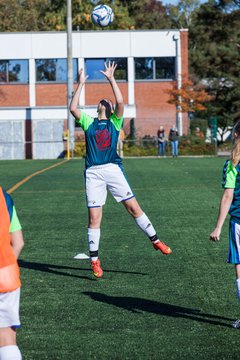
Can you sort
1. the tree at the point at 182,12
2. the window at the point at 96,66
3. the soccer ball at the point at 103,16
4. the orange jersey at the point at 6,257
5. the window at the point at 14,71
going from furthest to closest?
1. the tree at the point at 182,12
2. the window at the point at 14,71
3. the window at the point at 96,66
4. the soccer ball at the point at 103,16
5. the orange jersey at the point at 6,257

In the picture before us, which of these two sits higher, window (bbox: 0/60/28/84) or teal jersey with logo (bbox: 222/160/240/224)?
window (bbox: 0/60/28/84)

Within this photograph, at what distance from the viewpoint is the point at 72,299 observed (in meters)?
8.20

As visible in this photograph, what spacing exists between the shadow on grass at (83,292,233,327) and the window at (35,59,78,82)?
4638cm

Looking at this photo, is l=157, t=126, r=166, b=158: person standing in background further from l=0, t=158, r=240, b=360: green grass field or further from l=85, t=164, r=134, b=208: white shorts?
l=85, t=164, r=134, b=208: white shorts

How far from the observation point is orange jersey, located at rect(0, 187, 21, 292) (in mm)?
4578

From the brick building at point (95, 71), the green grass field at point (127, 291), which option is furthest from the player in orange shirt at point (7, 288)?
the brick building at point (95, 71)

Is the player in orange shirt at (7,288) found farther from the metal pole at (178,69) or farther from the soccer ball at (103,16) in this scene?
the metal pole at (178,69)

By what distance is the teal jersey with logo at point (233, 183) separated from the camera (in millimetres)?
6633

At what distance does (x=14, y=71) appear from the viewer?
54.4 meters

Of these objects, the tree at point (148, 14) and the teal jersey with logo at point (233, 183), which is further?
the tree at point (148, 14)

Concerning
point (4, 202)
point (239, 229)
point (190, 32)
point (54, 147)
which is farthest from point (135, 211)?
point (190, 32)

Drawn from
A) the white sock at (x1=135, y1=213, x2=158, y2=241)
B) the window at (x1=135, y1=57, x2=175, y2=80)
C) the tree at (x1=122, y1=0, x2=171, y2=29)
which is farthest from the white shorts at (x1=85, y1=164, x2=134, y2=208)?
the tree at (x1=122, y1=0, x2=171, y2=29)

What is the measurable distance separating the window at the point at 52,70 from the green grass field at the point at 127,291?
38175 mm

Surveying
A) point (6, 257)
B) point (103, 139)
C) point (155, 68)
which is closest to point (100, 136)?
point (103, 139)
